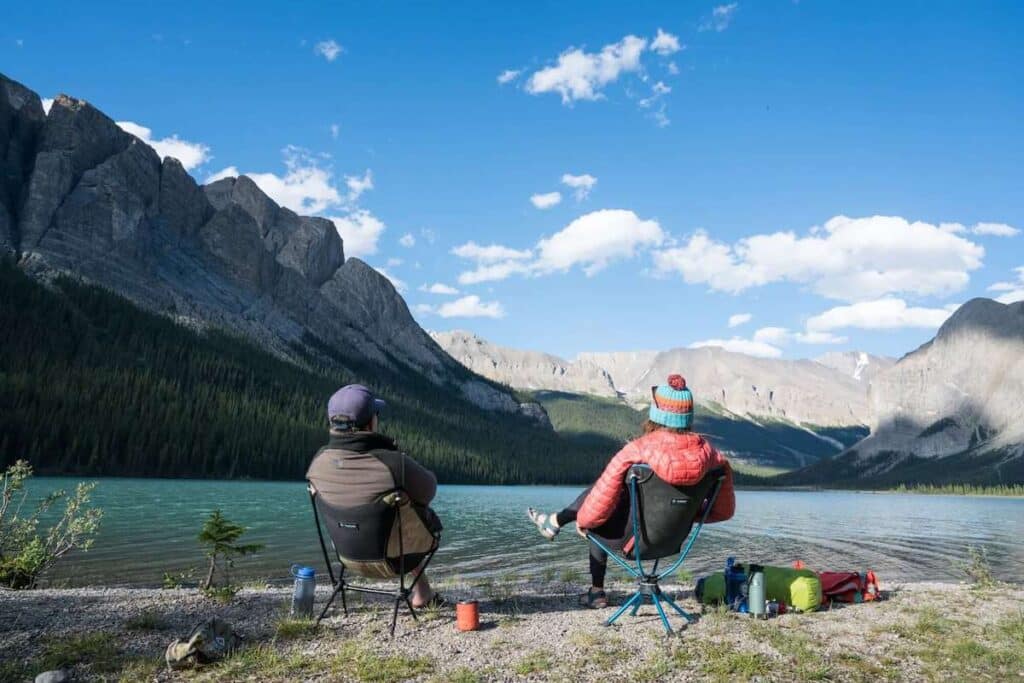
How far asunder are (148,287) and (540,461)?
12176 centimetres

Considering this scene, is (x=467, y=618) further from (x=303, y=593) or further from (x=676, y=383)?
(x=676, y=383)

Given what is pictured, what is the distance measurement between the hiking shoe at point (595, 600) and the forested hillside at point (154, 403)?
102165 millimetres

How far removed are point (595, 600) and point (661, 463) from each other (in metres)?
2.99

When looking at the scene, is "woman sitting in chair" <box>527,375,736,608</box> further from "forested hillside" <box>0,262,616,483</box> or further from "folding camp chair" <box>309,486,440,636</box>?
"forested hillside" <box>0,262,616,483</box>

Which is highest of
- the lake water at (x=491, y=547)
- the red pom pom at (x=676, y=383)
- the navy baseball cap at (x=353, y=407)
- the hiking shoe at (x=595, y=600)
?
the red pom pom at (x=676, y=383)

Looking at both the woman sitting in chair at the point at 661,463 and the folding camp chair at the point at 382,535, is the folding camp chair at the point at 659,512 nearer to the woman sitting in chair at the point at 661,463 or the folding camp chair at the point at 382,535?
the woman sitting in chair at the point at 661,463

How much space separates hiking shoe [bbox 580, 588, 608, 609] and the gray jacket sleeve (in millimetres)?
3380

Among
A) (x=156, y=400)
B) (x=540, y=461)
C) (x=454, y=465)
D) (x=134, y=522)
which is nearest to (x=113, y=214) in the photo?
(x=156, y=400)

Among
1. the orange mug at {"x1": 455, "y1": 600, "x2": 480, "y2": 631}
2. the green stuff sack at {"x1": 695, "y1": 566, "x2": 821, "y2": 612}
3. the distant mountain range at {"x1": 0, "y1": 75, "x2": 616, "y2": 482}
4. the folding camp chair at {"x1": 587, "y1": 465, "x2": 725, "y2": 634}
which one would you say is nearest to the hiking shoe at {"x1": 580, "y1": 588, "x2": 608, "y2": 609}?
the folding camp chair at {"x1": 587, "y1": 465, "x2": 725, "y2": 634}

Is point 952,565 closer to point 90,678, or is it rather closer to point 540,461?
point 90,678

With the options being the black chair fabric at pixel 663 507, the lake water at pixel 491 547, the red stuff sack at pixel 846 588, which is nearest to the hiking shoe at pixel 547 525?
the black chair fabric at pixel 663 507

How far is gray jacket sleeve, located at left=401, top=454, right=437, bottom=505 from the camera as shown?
7.24 meters

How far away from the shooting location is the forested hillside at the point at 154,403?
3807 inches

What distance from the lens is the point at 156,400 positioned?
11556 centimetres
